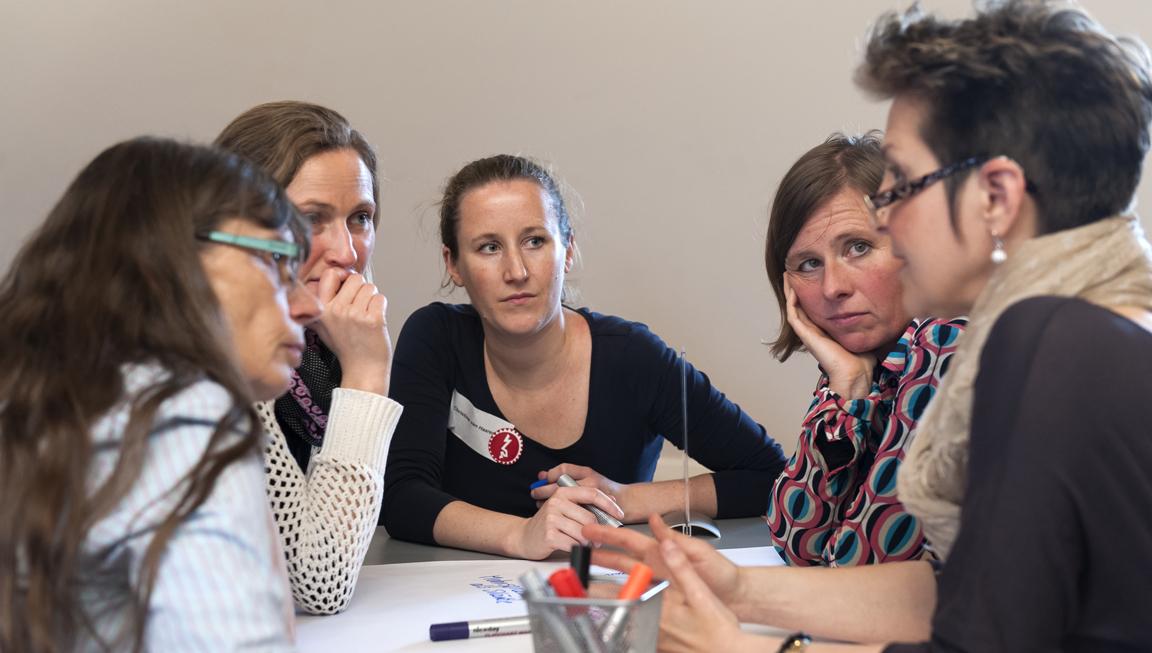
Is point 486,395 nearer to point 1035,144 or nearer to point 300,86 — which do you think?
point 1035,144

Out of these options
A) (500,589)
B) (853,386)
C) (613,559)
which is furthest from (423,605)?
(853,386)

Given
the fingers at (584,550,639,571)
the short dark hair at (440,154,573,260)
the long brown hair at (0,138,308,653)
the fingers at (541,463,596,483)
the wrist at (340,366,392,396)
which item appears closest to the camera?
the long brown hair at (0,138,308,653)

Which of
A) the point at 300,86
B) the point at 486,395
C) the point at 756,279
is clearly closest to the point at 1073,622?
the point at 486,395

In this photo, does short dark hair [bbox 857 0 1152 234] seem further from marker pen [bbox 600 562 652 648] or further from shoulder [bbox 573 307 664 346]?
shoulder [bbox 573 307 664 346]

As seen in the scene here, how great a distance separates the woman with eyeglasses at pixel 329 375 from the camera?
1.48 m

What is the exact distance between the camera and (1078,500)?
0.86 meters

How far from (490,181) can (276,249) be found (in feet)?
3.92

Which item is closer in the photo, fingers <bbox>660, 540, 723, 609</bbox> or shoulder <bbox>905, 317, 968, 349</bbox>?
fingers <bbox>660, 540, 723, 609</bbox>

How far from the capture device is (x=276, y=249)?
41.5 inches

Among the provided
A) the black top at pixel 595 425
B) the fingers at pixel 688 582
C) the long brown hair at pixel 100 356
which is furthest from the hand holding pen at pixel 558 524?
the long brown hair at pixel 100 356

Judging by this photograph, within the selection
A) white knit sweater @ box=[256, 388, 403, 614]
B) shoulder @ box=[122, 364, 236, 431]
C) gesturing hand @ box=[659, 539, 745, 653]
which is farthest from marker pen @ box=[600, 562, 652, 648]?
white knit sweater @ box=[256, 388, 403, 614]

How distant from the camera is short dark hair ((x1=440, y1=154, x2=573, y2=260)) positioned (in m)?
2.24

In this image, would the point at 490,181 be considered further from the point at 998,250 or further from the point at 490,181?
the point at 998,250

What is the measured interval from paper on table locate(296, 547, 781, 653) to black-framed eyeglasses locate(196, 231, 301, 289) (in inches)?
17.1
